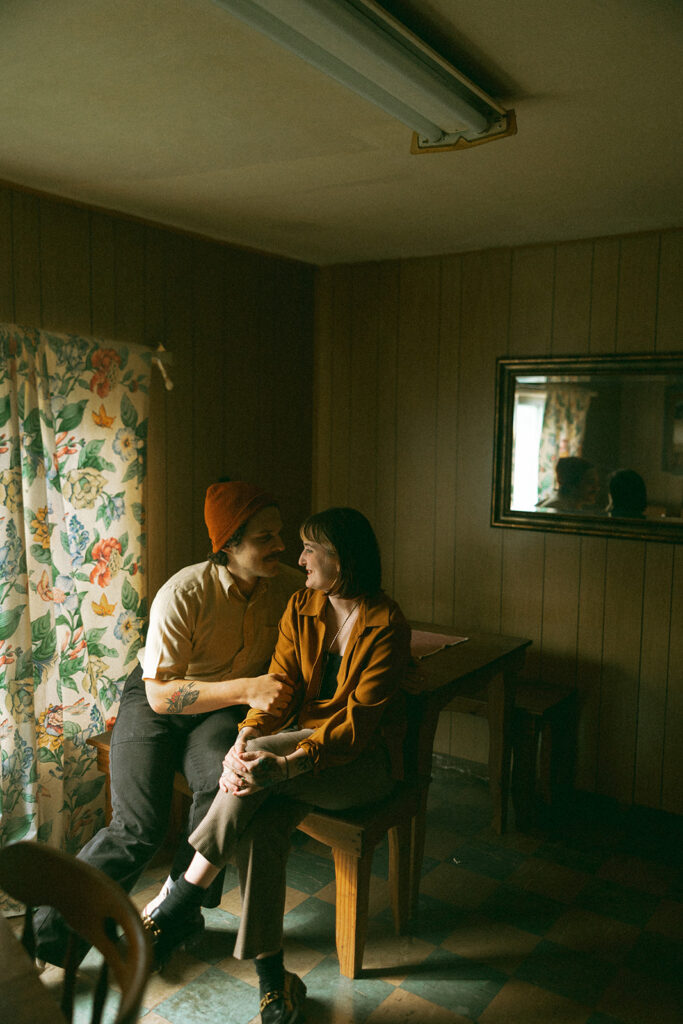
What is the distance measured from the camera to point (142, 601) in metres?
3.12

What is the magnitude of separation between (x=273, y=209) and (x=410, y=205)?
51 centimetres

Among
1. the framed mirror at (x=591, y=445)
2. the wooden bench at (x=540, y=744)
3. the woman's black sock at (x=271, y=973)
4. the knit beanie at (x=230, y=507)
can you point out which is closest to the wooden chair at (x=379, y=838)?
the woman's black sock at (x=271, y=973)

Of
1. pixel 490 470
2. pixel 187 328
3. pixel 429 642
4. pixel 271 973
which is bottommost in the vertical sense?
pixel 271 973

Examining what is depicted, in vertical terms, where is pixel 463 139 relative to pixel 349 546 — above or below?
above

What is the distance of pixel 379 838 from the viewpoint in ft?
7.36

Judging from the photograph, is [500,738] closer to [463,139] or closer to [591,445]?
[591,445]

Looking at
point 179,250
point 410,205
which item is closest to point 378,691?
point 410,205

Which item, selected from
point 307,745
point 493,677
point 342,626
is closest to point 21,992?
point 307,745

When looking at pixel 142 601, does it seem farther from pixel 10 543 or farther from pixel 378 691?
pixel 378 691

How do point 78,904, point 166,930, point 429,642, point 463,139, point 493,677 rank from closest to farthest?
point 78,904
point 463,139
point 166,930
point 493,677
point 429,642

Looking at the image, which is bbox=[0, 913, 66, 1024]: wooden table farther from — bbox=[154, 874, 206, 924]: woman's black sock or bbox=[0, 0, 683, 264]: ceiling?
bbox=[0, 0, 683, 264]: ceiling

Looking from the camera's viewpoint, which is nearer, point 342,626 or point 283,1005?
point 283,1005

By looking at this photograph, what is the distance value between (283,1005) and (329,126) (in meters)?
2.30

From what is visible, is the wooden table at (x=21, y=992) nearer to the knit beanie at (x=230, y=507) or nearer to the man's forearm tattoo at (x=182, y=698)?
the man's forearm tattoo at (x=182, y=698)
